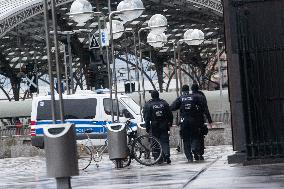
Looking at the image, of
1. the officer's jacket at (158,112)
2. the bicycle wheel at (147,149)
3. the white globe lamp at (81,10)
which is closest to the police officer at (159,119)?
the officer's jacket at (158,112)

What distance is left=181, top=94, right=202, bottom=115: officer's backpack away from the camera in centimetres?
2588

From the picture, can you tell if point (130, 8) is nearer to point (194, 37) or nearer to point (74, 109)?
point (74, 109)

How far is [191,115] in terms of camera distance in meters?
25.9

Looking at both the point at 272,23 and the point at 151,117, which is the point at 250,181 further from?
the point at 151,117

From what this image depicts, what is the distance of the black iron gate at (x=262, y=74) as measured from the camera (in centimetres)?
2006

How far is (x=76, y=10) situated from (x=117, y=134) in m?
9.79

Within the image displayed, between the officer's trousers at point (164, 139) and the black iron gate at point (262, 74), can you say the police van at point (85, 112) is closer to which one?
the officer's trousers at point (164, 139)

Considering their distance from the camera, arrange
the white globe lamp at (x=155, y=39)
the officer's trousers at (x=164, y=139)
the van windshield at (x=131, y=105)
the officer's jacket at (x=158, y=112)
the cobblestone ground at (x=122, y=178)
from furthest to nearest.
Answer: the white globe lamp at (x=155, y=39), the van windshield at (x=131, y=105), the officer's trousers at (x=164, y=139), the officer's jacket at (x=158, y=112), the cobblestone ground at (x=122, y=178)

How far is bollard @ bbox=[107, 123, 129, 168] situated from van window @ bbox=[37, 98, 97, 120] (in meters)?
12.6

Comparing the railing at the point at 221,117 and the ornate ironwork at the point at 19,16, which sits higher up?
the ornate ironwork at the point at 19,16

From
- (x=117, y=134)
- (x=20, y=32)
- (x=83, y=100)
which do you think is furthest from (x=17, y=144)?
(x=20, y=32)

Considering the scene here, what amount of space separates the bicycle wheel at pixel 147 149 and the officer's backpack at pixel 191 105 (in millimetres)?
1296

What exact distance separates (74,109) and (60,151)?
23.6m

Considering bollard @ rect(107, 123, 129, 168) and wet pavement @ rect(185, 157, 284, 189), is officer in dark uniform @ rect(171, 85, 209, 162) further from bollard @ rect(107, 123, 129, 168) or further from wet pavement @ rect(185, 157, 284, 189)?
wet pavement @ rect(185, 157, 284, 189)
